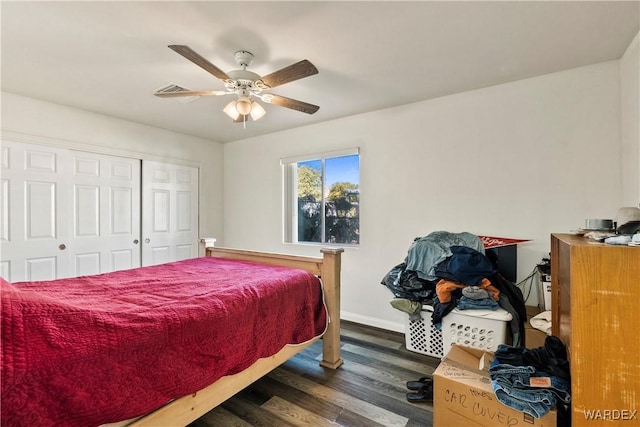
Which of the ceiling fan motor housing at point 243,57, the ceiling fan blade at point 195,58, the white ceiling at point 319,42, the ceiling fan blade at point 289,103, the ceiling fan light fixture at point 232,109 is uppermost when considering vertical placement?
the white ceiling at point 319,42

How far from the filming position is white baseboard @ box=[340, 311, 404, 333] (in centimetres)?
304

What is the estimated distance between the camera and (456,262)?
212 cm

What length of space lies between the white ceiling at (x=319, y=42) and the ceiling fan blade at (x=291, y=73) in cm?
26

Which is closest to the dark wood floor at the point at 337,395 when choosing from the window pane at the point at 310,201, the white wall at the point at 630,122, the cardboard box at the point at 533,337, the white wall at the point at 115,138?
the cardboard box at the point at 533,337

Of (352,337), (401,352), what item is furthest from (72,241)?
(401,352)

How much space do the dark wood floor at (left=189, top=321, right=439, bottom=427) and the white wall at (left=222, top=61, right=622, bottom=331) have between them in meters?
0.75

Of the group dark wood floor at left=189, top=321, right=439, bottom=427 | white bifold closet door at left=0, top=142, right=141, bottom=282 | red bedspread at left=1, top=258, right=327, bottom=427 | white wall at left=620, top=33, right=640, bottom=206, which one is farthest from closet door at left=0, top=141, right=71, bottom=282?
white wall at left=620, top=33, right=640, bottom=206

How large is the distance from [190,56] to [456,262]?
2.15m

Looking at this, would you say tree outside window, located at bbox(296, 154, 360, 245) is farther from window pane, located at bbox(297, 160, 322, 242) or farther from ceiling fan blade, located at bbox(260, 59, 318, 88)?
ceiling fan blade, located at bbox(260, 59, 318, 88)

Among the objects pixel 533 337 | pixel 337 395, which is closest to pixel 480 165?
pixel 533 337

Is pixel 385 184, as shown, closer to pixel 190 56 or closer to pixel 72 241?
pixel 190 56

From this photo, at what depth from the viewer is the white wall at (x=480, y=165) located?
7.21 ft

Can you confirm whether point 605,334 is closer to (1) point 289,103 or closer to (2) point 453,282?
(2) point 453,282

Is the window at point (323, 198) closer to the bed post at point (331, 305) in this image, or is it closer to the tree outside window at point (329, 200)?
the tree outside window at point (329, 200)
